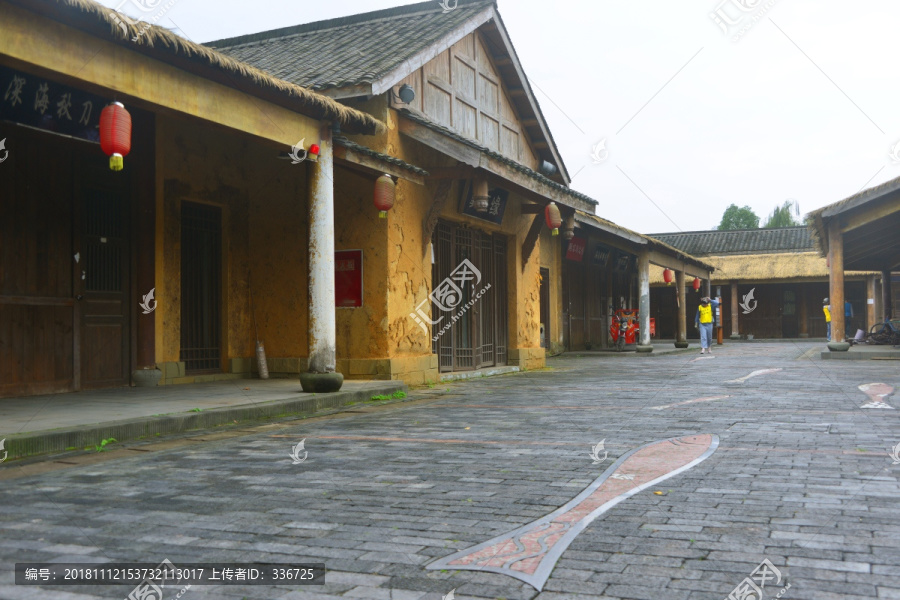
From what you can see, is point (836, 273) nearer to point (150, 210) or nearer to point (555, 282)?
point (555, 282)

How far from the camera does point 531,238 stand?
1554 cm

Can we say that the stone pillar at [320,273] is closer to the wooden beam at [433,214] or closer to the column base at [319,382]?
the column base at [319,382]

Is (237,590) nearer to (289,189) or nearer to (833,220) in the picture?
(289,189)

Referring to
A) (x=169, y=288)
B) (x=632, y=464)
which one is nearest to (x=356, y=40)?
(x=169, y=288)

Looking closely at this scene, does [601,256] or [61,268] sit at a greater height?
[601,256]

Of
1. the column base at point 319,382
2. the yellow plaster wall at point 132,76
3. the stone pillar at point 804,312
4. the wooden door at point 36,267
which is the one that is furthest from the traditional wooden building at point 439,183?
the stone pillar at point 804,312

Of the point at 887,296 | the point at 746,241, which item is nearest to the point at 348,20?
the point at 887,296

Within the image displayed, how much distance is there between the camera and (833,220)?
1736 cm

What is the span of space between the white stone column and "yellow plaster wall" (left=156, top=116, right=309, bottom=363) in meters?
1.79

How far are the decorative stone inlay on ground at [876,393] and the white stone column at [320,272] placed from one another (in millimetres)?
5754

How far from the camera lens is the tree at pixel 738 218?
68188 mm

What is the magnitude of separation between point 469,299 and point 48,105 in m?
7.44

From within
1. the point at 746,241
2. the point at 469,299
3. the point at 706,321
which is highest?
the point at 746,241

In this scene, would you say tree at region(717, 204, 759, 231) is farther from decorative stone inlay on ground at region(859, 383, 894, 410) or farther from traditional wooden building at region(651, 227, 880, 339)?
decorative stone inlay on ground at region(859, 383, 894, 410)
